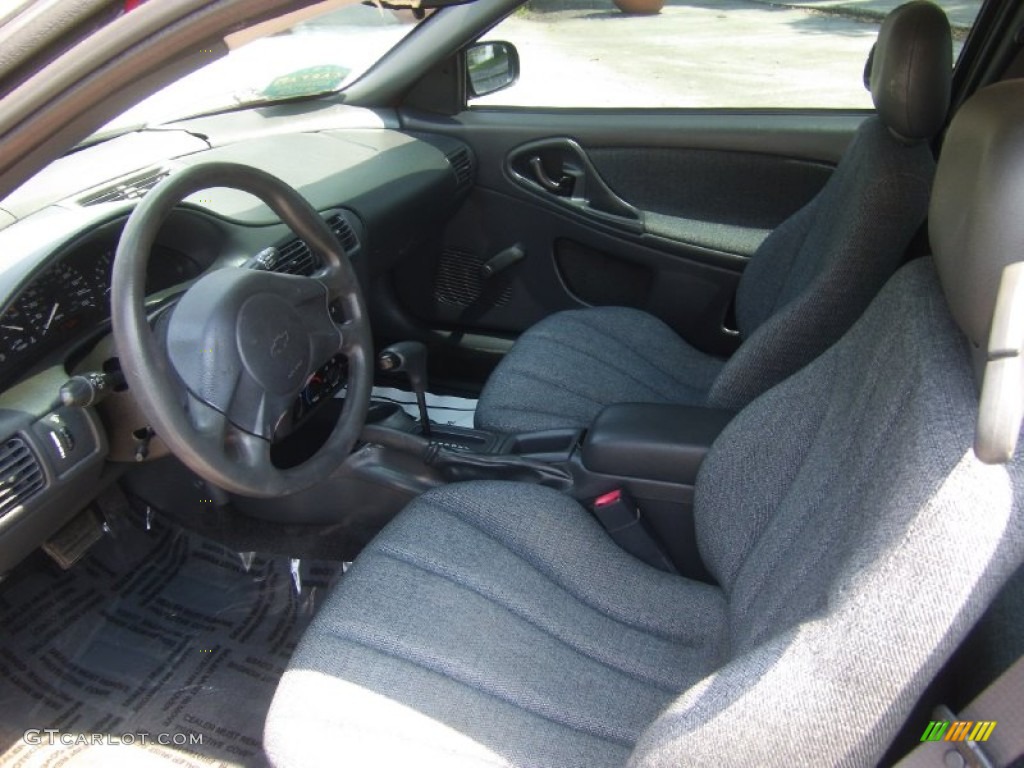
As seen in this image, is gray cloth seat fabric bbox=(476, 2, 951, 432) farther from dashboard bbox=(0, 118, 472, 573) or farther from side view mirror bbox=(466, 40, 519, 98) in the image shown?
side view mirror bbox=(466, 40, 519, 98)

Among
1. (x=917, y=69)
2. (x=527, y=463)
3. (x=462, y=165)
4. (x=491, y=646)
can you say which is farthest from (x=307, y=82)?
(x=491, y=646)

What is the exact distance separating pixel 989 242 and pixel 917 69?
0.69 metres

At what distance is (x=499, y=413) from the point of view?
1.77m

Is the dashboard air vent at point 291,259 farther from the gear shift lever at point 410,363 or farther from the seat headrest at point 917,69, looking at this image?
the seat headrest at point 917,69

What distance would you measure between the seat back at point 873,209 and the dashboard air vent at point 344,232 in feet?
2.64

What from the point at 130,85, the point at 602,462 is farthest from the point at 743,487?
the point at 130,85

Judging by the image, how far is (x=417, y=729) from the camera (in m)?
1.05

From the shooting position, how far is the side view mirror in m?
2.35

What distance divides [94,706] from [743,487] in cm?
121

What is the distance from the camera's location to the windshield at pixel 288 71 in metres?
2.04

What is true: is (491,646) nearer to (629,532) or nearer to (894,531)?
(629,532)

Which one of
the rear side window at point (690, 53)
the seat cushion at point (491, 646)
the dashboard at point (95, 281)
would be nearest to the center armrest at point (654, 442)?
the seat cushion at point (491, 646)

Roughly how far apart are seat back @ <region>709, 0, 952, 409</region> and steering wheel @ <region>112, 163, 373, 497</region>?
69 cm

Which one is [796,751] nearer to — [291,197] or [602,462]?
[602,462]
